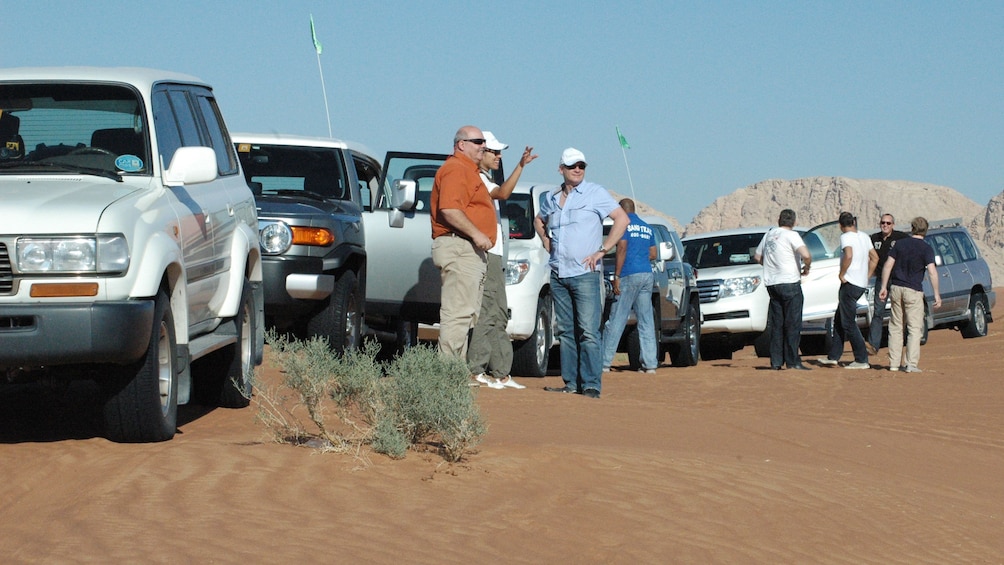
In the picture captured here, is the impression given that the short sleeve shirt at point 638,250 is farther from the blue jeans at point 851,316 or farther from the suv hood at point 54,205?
the suv hood at point 54,205

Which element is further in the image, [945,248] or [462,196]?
[945,248]

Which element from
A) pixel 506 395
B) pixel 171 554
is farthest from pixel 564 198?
pixel 171 554

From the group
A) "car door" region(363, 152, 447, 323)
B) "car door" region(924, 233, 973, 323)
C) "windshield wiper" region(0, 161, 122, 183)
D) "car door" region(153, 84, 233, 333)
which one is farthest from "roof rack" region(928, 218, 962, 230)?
"windshield wiper" region(0, 161, 122, 183)

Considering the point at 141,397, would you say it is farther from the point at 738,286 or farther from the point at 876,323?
the point at 876,323

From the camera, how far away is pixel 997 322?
1097 inches

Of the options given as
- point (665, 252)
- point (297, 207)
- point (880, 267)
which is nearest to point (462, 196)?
point (297, 207)

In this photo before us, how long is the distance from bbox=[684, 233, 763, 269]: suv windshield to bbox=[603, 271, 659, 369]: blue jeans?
4.32 metres

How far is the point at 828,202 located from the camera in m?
113

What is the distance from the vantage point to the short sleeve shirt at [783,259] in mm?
15625

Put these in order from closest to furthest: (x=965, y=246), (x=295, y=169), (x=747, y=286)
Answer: (x=295, y=169) < (x=747, y=286) < (x=965, y=246)

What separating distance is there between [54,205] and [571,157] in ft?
17.1

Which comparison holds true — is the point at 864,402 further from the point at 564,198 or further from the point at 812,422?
the point at 564,198

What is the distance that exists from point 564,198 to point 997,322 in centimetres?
1915

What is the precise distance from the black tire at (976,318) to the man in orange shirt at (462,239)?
15.0 meters
